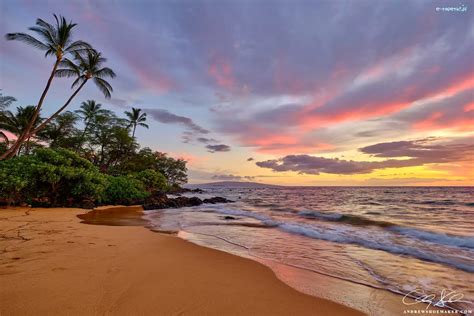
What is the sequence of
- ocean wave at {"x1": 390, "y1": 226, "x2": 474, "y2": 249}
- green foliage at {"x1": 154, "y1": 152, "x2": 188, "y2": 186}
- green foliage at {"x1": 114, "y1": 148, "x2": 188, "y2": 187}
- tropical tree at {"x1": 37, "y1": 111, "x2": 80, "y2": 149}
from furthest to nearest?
green foliage at {"x1": 154, "y1": 152, "x2": 188, "y2": 186}
green foliage at {"x1": 114, "y1": 148, "x2": 188, "y2": 187}
tropical tree at {"x1": 37, "y1": 111, "x2": 80, "y2": 149}
ocean wave at {"x1": 390, "y1": 226, "x2": 474, "y2": 249}

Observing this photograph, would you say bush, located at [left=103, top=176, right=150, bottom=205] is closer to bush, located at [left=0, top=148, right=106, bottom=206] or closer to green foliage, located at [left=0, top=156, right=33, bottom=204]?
bush, located at [left=0, top=148, right=106, bottom=206]

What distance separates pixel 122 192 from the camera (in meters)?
21.5

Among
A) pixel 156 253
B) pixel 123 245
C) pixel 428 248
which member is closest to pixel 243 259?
pixel 156 253

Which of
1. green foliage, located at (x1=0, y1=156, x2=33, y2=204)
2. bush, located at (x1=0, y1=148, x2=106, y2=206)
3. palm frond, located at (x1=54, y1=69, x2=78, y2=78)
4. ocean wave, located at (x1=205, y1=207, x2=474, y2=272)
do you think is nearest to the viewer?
ocean wave, located at (x1=205, y1=207, x2=474, y2=272)

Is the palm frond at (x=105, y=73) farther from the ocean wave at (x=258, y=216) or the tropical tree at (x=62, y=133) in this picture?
the tropical tree at (x=62, y=133)

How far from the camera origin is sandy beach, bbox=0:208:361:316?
2893 mm

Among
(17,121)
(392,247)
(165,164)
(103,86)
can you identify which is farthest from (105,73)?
(165,164)

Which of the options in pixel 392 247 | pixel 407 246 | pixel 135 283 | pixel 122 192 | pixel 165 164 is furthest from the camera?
pixel 165 164

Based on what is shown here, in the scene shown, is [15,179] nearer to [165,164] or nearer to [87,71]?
[87,71]

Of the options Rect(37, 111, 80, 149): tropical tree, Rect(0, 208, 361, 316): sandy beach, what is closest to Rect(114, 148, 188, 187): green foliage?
Rect(37, 111, 80, 149): tropical tree

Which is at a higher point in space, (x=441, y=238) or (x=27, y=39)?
(x=27, y=39)
